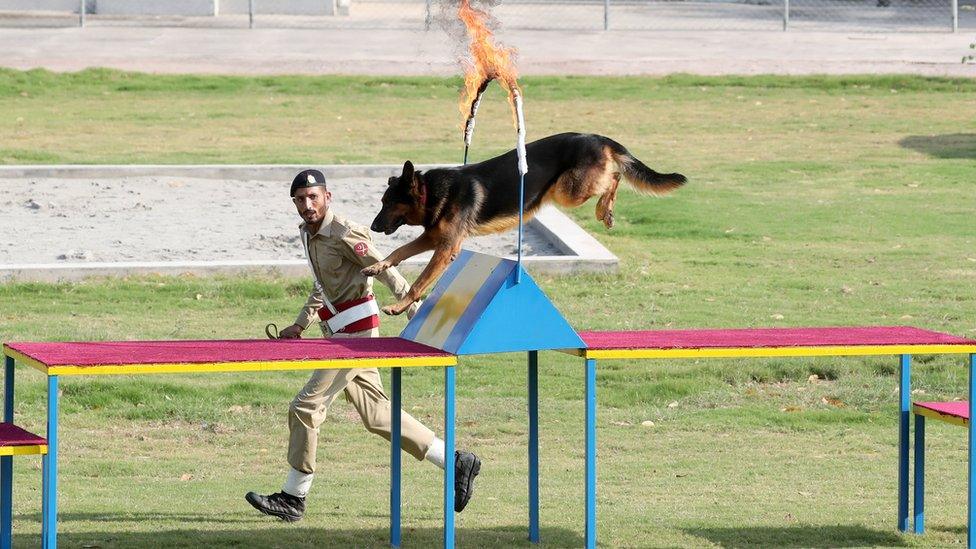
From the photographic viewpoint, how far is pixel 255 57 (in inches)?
1035

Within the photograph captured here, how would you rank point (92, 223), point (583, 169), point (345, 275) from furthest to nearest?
point (92, 223), point (345, 275), point (583, 169)

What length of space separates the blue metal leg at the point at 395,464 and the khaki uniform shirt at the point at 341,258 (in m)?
0.39

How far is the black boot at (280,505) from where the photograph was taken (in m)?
8.04

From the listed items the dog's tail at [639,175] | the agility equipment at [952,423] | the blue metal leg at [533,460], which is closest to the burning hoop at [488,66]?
the dog's tail at [639,175]

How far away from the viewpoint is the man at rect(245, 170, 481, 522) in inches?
314

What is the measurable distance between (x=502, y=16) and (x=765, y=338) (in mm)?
23007

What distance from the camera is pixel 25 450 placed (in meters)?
6.65

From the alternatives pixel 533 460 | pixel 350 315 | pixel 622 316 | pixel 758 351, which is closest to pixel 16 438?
pixel 350 315

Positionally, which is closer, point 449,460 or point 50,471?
point 50,471

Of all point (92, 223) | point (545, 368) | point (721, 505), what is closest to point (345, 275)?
point (721, 505)

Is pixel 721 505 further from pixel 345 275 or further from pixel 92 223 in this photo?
pixel 92 223

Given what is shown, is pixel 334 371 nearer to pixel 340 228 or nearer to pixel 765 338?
pixel 340 228

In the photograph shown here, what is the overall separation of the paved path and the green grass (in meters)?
1.07

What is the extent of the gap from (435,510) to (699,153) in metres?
12.5
